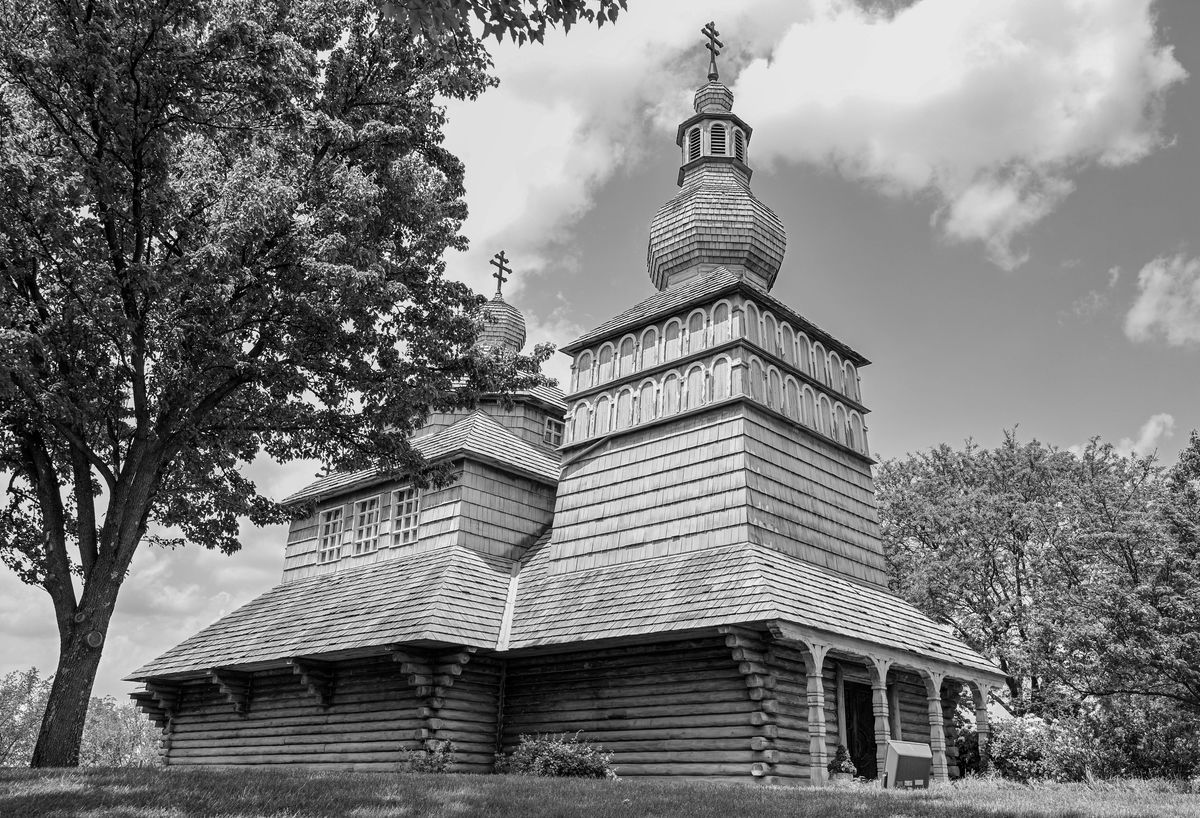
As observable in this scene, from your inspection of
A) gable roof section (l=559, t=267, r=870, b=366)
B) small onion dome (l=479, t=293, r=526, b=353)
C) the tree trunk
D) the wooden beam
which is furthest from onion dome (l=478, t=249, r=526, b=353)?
the tree trunk

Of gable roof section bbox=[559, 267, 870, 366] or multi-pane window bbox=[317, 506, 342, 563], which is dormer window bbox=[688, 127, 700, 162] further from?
multi-pane window bbox=[317, 506, 342, 563]

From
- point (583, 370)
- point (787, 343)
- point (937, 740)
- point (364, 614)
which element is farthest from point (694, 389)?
point (364, 614)

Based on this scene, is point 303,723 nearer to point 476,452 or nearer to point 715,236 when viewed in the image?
point 476,452

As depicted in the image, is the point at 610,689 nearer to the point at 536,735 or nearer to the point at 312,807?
the point at 536,735

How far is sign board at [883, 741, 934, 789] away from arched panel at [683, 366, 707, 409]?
8113 mm

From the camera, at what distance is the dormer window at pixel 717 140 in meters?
24.7

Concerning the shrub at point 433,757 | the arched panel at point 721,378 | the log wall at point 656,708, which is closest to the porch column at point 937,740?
the log wall at point 656,708

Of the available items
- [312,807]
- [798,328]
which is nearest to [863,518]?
[798,328]

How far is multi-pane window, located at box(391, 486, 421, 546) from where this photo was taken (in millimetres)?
21948

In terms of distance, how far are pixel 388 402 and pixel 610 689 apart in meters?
7.20

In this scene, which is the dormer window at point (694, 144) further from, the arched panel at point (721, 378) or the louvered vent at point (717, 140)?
the arched panel at point (721, 378)

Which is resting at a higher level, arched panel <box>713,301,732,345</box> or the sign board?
arched panel <box>713,301,732,345</box>

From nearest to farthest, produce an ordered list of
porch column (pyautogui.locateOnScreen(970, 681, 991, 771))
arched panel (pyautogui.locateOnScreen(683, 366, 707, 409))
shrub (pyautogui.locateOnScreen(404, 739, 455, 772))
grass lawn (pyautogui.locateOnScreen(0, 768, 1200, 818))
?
grass lawn (pyautogui.locateOnScreen(0, 768, 1200, 818)) < shrub (pyautogui.locateOnScreen(404, 739, 455, 772)) < porch column (pyautogui.locateOnScreen(970, 681, 991, 771)) < arched panel (pyautogui.locateOnScreen(683, 366, 707, 409))

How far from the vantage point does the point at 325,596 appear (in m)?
21.5
